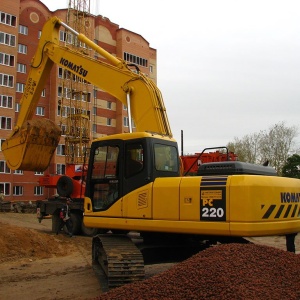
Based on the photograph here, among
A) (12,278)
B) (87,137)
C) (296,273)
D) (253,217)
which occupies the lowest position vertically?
(12,278)

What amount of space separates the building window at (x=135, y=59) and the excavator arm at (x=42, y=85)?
46699 mm

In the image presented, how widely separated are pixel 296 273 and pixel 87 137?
40677 mm

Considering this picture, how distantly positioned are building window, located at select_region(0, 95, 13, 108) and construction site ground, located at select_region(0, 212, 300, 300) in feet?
108

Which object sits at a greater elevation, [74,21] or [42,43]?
[74,21]

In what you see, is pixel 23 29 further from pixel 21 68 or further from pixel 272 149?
pixel 272 149

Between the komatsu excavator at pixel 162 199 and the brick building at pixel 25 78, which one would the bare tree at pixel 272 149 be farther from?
the komatsu excavator at pixel 162 199

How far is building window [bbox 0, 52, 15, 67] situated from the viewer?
47438 millimetres

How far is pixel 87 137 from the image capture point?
45781mm

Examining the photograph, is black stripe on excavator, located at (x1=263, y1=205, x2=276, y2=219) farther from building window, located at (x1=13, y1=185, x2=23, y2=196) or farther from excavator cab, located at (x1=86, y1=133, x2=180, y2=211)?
building window, located at (x1=13, y1=185, x2=23, y2=196)

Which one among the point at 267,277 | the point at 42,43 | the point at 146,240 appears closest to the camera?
the point at 267,277

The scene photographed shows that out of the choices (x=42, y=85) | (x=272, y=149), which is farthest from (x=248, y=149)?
(x=42, y=85)

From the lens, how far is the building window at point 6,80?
47219 millimetres

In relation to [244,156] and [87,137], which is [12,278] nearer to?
[87,137]

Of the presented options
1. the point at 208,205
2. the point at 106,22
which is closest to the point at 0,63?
the point at 106,22
